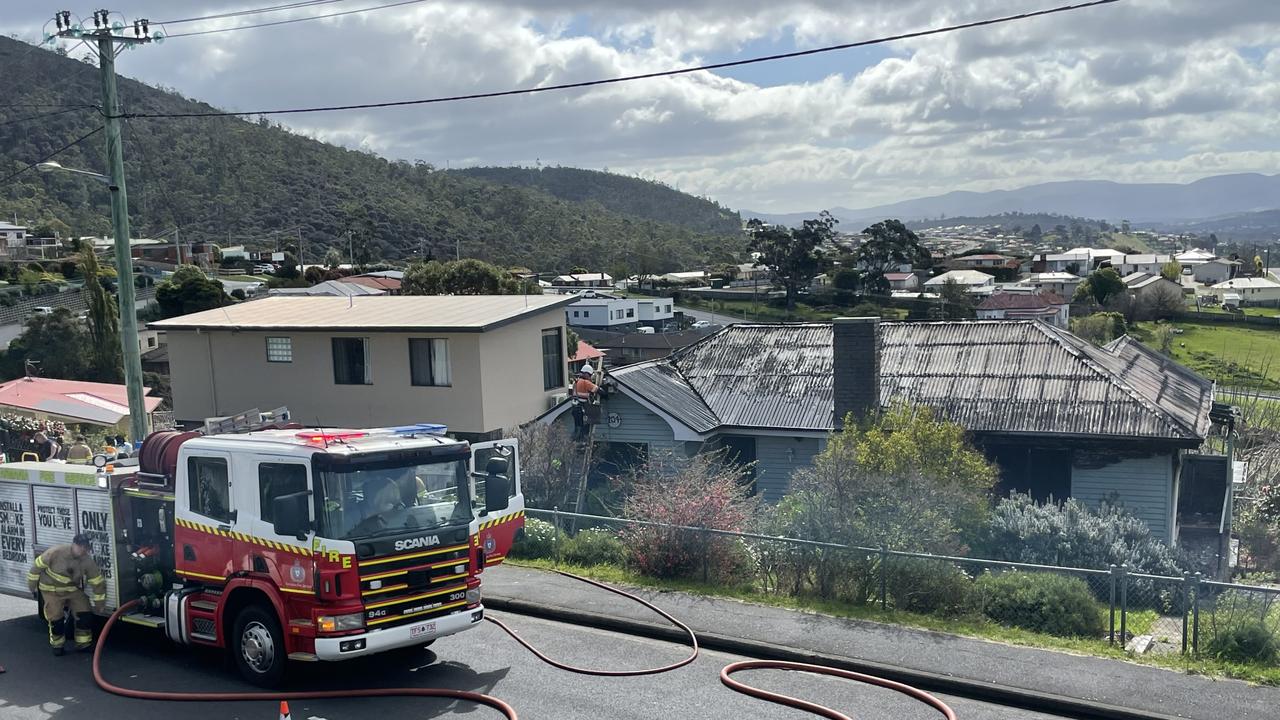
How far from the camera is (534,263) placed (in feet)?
417

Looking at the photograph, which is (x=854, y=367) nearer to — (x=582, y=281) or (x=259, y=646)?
(x=259, y=646)

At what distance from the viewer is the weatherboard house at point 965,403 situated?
19578mm

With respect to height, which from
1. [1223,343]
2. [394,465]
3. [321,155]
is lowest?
[1223,343]

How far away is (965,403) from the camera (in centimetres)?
2144

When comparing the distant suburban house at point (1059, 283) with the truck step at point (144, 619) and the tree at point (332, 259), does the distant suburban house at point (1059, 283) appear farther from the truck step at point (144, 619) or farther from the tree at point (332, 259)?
the truck step at point (144, 619)

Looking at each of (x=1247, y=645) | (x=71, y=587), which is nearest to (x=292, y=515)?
(x=71, y=587)

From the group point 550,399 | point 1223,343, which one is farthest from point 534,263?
point 550,399

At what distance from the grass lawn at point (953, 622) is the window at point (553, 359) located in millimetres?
11571

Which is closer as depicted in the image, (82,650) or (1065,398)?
(82,650)

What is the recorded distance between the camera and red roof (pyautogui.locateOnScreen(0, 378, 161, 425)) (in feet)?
91.4

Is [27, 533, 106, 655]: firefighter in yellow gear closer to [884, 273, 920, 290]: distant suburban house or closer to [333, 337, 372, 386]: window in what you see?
[333, 337, 372, 386]: window

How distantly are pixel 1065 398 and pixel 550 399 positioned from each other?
12.3 metres

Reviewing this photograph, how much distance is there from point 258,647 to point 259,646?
3 centimetres

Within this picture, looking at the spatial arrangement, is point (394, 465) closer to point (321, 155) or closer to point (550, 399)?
point (550, 399)
